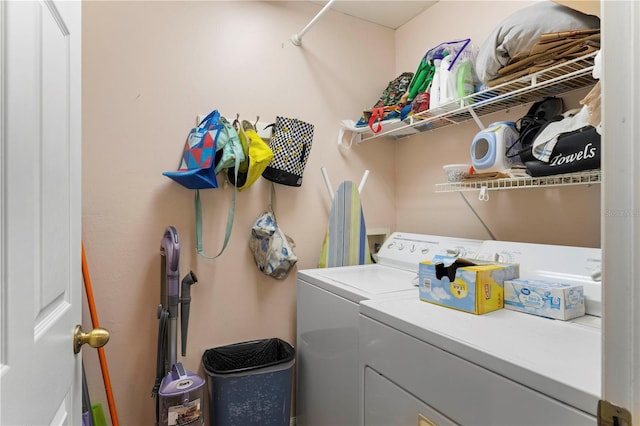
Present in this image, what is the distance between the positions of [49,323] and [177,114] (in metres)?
1.42

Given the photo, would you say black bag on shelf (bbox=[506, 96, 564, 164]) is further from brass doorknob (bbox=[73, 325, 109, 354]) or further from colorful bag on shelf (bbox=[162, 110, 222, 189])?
brass doorknob (bbox=[73, 325, 109, 354])

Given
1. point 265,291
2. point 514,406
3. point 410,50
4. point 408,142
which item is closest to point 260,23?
point 410,50

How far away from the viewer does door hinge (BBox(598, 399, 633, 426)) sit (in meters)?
0.50

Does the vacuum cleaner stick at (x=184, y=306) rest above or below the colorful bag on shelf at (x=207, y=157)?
below

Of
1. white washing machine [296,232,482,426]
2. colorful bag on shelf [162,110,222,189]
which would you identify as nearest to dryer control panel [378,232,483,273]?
white washing machine [296,232,482,426]

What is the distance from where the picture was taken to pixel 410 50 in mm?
2430

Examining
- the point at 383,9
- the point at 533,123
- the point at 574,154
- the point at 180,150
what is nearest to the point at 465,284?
the point at 574,154

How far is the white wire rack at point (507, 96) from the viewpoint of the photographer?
130cm

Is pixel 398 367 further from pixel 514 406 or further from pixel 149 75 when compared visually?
pixel 149 75

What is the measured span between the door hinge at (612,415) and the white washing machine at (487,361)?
133 millimetres

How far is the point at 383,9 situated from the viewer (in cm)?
231

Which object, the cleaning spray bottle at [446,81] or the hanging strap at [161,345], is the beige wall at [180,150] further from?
the cleaning spray bottle at [446,81]

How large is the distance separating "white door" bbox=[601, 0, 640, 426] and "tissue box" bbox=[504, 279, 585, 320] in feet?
2.04

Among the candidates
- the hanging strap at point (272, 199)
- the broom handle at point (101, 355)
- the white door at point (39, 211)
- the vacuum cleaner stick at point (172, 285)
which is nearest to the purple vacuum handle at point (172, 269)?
the vacuum cleaner stick at point (172, 285)
